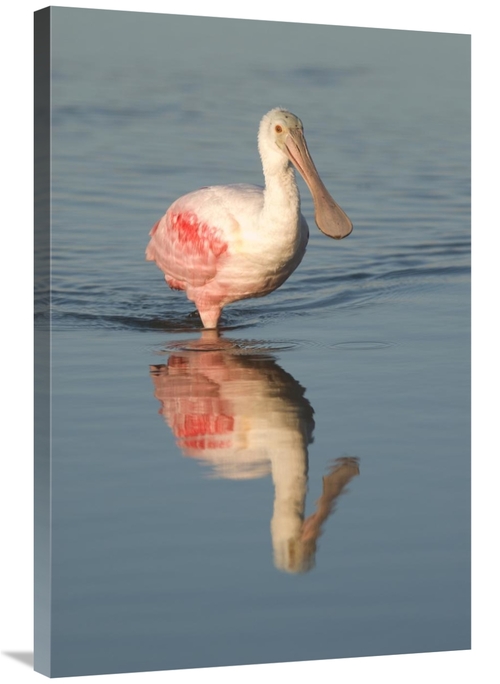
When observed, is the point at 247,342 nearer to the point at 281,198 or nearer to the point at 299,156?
the point at 281,198

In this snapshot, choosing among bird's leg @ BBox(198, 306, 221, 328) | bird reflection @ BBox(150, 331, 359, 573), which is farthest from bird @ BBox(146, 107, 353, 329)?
bird reflection @ BBox(150, 331, 359, 573)

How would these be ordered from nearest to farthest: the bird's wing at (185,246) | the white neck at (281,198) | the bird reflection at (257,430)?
the bird reflection at (257,430) → the bird's wing at (185,246) → the white neck at (281,198)

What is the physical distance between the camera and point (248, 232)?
40.0 feet

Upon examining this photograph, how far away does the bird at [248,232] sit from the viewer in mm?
11664

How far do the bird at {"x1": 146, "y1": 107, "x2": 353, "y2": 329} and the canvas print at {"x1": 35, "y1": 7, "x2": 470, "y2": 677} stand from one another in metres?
0.01

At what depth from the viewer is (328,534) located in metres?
10.8

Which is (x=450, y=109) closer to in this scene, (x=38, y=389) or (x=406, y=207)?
(x=406, y=207)

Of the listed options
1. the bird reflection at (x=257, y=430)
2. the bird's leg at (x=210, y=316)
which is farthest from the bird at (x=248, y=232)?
the bird reflection at (x=257, y=430)

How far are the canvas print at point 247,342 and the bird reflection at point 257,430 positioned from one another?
0.04ft

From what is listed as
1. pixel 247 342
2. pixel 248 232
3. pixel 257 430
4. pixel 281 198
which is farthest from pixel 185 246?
pixel 257 430

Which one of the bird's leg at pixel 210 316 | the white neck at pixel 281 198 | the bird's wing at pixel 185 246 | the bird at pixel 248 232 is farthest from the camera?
the white neck at pixel 281 198

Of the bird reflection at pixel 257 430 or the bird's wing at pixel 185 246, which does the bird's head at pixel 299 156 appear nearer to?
the bird's wing at pixel 185 246

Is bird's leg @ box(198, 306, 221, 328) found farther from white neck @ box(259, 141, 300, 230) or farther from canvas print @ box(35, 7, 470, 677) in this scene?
white neck @ box(259, 141, 300, 230)

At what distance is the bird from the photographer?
459 inches
